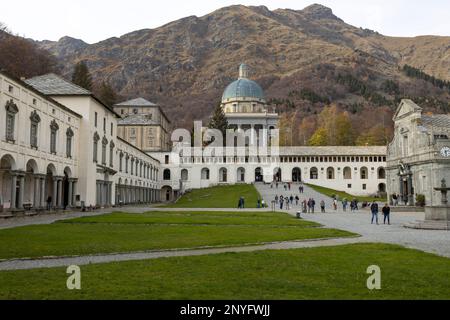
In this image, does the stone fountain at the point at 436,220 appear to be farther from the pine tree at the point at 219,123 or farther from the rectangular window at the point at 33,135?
the pine tree at the point at 219,123

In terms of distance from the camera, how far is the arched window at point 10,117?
3609cm

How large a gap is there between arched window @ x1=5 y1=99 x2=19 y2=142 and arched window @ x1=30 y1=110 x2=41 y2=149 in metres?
2.84

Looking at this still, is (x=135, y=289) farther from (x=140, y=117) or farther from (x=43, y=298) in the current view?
(x=140, y=117)

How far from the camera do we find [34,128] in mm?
41000

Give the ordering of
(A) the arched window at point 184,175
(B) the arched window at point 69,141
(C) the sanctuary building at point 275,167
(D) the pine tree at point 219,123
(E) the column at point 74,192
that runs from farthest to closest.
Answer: (D) the pine tree at point 219,123 → (A) the arched window at point 184,175 → (C) the sanctuary building at point 275,167 → (E) the column at point 74,192 → (B) the arched window at point 69,141

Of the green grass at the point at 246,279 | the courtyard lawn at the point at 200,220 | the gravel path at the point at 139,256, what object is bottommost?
the gravel path at the point at 139,256

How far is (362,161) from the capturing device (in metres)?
103

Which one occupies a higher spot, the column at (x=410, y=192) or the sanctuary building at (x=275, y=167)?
the sanctuary building at (x=275, y=167)

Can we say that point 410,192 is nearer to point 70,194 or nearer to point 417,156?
point 417,156

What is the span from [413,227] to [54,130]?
1267 inches

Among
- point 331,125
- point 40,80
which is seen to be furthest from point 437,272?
point 331,125

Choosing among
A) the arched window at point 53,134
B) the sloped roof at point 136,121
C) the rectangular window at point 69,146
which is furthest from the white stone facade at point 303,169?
the arched window at point 53,134

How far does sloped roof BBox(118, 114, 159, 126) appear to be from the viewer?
333 feet

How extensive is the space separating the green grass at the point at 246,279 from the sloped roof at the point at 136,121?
8931 centimetres
